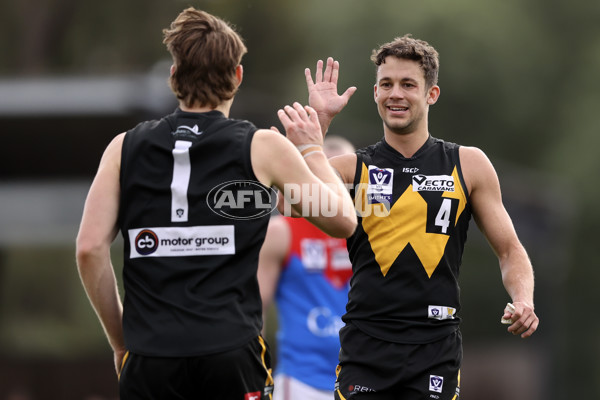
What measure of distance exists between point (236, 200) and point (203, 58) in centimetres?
62

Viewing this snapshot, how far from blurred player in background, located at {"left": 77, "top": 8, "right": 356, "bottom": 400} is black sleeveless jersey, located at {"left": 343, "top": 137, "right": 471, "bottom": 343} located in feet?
2.91

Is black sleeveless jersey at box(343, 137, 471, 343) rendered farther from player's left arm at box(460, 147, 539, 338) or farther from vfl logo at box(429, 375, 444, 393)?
vfl logo at box(429, 375, 444, 393)

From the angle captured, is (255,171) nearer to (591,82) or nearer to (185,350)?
(185,350)

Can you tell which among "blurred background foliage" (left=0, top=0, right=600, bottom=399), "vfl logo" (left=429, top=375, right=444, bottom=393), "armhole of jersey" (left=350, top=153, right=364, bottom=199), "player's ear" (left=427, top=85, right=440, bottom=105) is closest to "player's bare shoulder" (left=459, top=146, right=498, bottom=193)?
"player's ear" (left=427, top=85, right=440, bottom=105)

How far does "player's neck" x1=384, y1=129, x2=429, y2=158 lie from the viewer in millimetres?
5207

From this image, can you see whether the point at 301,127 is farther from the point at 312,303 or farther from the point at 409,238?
the point at 312,303

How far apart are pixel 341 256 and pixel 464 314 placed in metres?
16.9

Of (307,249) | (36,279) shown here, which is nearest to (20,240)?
(36,279)

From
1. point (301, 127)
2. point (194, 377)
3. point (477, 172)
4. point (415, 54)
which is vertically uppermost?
point (415, 54)

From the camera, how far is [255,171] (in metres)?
4.01

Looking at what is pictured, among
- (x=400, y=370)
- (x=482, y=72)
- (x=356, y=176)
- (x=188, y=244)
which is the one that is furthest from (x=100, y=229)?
(x=482, y=72)

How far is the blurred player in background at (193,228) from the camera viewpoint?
393 cm

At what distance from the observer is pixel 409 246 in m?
4.95

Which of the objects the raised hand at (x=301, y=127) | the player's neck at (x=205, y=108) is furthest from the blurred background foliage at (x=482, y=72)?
the player's neck at (x=205, y=108)
